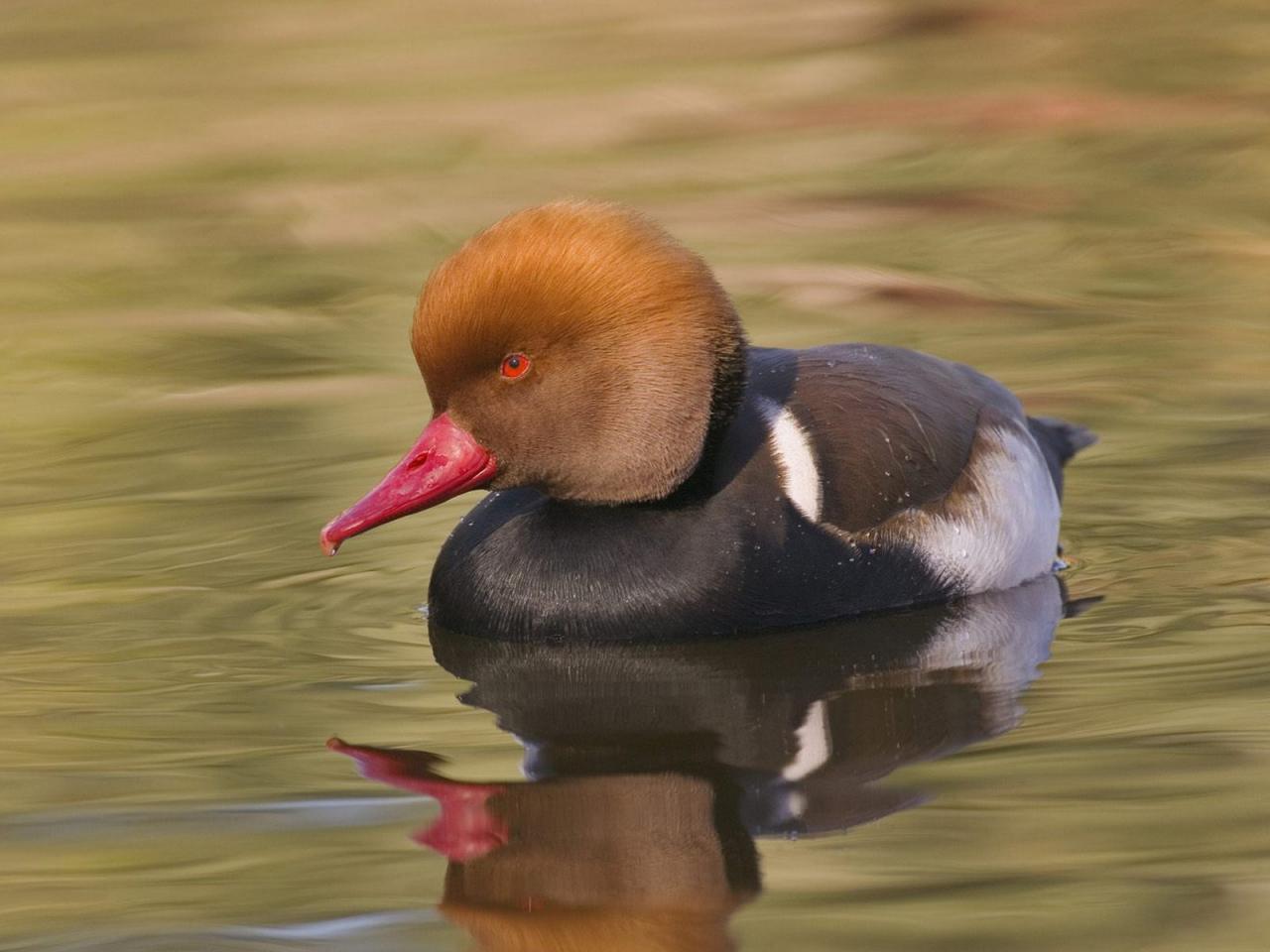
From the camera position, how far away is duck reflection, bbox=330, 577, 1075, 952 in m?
4.67

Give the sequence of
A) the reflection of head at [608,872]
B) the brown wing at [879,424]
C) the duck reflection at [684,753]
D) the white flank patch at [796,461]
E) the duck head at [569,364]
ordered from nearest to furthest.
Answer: the reflection of head at [608,872] < the duck reflection at [684,753] < the duck head at [569,364] < the white flank patch at [796,461] < the brown wing at [879,424]

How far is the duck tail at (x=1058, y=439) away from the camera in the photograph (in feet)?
25.0

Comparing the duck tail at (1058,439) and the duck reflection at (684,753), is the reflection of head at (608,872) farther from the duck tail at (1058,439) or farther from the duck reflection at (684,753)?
the duck tail at (1058,439)

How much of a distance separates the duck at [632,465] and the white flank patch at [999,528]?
0.01 meters

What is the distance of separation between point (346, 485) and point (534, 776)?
276 cm

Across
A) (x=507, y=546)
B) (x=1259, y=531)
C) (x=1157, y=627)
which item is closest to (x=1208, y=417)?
(x=1259, y=531)

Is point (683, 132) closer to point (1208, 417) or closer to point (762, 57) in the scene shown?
point (762, 57)

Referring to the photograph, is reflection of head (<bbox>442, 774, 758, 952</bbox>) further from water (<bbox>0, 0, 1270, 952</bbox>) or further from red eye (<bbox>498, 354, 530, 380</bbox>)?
red eye (<bbox>498, 354, 530, 380</bbox>)

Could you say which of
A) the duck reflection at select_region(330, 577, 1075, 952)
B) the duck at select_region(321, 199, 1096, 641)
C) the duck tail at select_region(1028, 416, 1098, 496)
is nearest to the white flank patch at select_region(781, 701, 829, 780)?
the duck reflection at select_region(330, 577, 1075, 952)

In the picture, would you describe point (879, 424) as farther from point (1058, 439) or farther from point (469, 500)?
point (469, 500)

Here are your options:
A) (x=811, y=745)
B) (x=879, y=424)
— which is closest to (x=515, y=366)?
(x=879, y=424)

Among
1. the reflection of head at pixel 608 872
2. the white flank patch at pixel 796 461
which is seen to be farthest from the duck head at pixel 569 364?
the reflection of head at pixel 608 872

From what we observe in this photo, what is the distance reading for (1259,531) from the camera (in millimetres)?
7156

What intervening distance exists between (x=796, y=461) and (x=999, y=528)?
720 millimetres
